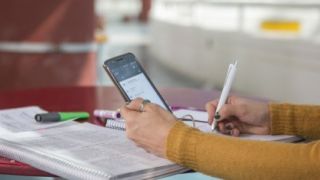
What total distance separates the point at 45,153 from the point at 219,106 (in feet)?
1.37

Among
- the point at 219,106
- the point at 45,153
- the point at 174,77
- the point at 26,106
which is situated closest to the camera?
the point at 45,153

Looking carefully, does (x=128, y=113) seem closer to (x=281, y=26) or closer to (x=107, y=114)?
(x=107, y=114)

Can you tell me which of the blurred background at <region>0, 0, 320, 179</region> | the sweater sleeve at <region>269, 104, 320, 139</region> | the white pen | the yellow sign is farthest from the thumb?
the yellow sign

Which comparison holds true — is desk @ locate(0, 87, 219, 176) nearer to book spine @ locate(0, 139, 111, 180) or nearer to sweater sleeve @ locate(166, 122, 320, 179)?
book spine @ locate(0, 139, 111, 180)

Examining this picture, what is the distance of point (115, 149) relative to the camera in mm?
1125

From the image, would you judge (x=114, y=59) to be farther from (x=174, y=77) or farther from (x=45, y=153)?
(x=174, y=77)

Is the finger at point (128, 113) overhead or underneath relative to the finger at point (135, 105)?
underneath

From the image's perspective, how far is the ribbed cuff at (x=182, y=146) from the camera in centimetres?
100

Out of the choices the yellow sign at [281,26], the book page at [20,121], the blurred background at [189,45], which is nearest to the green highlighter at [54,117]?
the book page at [20,121]

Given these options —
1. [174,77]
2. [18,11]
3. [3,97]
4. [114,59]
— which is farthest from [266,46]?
[114,59]

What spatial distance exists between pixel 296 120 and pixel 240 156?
380 millimetres

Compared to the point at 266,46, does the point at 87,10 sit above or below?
above

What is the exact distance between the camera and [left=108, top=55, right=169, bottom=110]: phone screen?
4.16ft

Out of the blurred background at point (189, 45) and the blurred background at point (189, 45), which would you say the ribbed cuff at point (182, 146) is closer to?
the blurred background at point (189, 45)
